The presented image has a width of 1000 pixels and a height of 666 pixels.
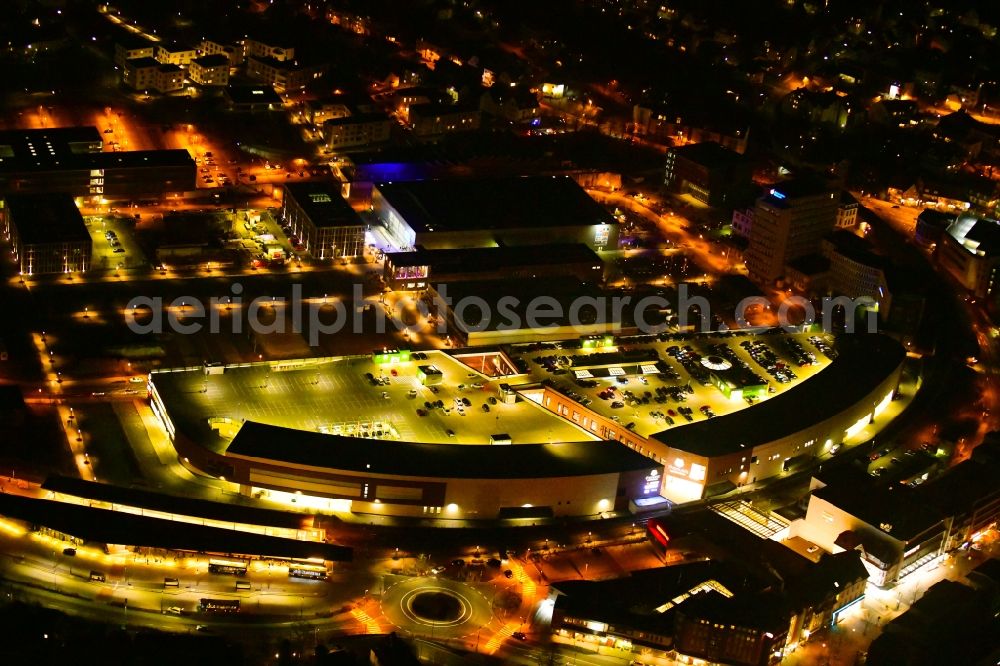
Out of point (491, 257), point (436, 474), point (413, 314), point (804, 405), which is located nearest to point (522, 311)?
point (413, 314)

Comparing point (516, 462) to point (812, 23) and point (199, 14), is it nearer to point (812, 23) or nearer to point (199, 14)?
point (199, 14)

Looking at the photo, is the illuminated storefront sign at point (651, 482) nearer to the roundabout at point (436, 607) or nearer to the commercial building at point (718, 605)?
the commercial building at point (718, 605)

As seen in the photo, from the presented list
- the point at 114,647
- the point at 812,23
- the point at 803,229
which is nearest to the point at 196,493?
the point at 114,647

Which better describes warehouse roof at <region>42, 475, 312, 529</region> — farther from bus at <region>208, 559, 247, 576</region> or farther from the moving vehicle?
the moving vehicle

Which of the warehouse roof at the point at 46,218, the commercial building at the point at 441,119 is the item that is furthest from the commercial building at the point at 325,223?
the commercial building at the point at 441,119

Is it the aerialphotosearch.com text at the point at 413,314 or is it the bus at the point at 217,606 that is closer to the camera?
the bus at the point at 217,606

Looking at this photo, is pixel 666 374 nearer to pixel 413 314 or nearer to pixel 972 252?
pixel 413 314
